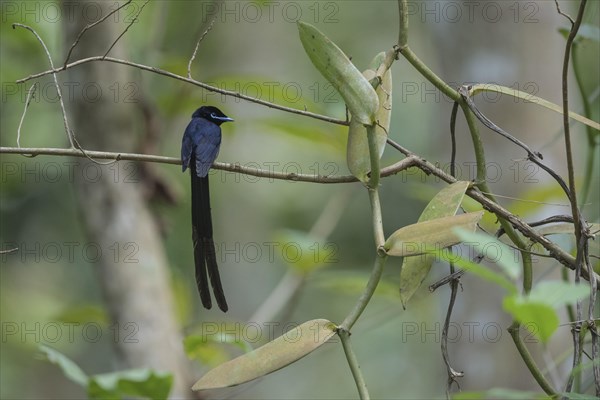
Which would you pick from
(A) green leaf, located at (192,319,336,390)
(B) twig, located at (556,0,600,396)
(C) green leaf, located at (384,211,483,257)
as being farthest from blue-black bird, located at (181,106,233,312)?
(B) twig, located at (556,0,600,396)

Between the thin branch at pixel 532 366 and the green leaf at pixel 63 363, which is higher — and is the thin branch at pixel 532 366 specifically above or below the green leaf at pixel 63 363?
above

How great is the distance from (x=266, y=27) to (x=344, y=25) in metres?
0.82

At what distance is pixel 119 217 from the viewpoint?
9.52ft

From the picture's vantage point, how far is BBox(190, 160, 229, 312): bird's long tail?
1365 mm

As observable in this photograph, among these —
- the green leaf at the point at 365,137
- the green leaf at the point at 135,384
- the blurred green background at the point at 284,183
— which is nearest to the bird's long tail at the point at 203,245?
the green leaf at the point at 135,384

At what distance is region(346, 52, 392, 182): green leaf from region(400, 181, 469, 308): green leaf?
10 cm

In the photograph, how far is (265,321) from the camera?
9.18ft

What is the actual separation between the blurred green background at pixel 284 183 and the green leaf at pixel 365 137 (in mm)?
406

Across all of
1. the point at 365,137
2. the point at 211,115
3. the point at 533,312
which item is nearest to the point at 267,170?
the point at 365,137

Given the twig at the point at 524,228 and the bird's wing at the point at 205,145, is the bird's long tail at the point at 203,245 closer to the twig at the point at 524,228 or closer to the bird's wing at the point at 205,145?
the bird's wing at the point at 205,145

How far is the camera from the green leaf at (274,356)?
99cm

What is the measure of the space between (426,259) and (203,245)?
21.8 inches

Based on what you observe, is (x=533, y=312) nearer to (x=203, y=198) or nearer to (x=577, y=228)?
(x=577, y=228)

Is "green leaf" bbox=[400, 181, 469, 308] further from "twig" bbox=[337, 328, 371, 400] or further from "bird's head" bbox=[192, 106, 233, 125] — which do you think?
"bird's head" bbox=[192, 106, 233, 125]
